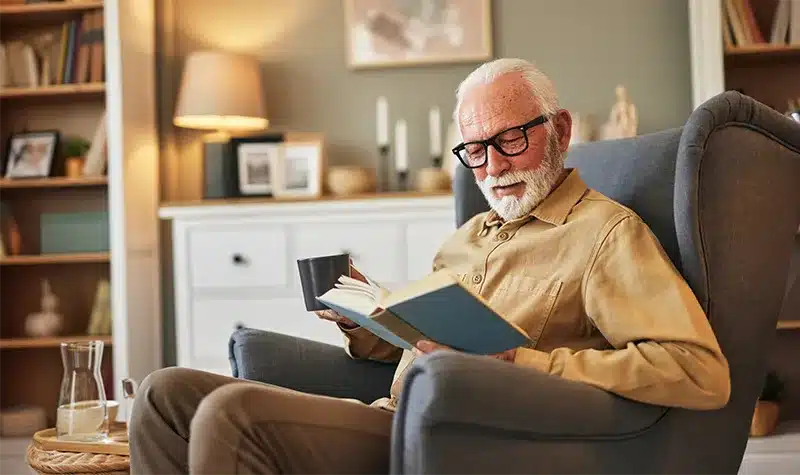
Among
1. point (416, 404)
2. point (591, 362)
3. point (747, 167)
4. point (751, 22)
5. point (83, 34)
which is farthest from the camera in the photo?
point (83, 34)

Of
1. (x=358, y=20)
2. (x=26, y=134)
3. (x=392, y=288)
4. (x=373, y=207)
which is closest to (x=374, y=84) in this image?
(x=358, y=20)

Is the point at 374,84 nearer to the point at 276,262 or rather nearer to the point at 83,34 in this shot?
the point at 276,262

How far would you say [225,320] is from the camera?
3400 millimetres

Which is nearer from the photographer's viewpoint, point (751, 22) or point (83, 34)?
point (751, 22)

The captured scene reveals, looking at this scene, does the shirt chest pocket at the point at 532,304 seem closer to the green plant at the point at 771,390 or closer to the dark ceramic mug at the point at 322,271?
the dark ceramic mug at the point at 322,271

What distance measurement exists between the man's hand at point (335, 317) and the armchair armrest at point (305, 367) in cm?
11

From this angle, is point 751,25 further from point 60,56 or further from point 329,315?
point 60,56

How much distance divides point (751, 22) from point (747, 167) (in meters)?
1.84

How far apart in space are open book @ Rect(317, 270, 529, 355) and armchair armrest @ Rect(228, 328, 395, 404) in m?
0.49

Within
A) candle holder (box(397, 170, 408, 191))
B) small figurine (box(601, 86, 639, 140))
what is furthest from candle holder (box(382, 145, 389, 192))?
small figurine (box(601, 86, 639, 140))

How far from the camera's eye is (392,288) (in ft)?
10.8

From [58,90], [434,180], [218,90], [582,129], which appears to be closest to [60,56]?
Result: [58,90]

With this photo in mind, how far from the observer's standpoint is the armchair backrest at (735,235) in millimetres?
1594

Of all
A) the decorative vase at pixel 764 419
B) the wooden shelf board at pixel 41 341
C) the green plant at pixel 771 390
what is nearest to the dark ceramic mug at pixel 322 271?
the decorative vase at pixel 764 419
